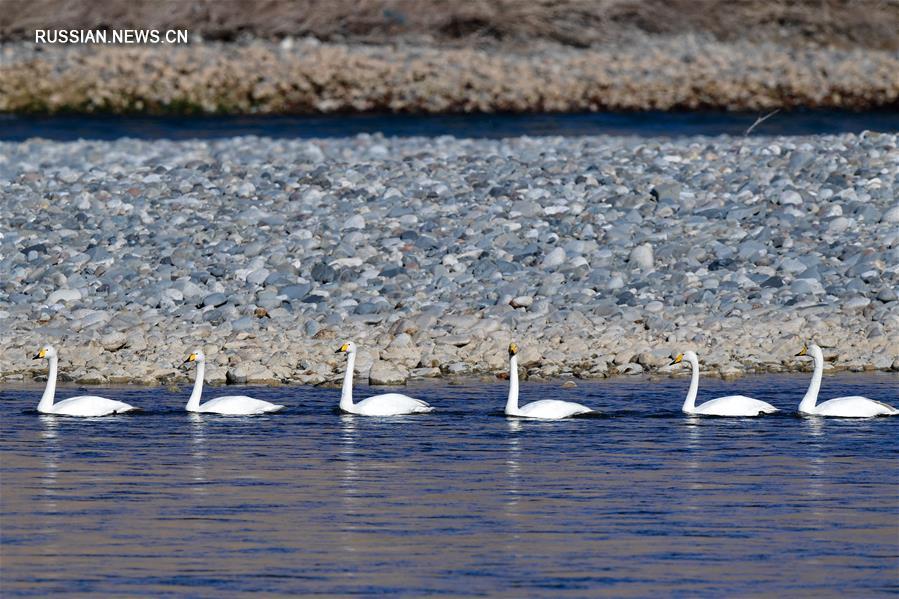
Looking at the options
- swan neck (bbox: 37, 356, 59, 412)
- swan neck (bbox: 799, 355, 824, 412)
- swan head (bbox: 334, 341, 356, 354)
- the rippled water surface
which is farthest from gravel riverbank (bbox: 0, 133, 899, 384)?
swan neck (bbox: 799, 355, 824, 412)

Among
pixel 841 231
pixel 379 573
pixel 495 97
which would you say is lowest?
Result: pixel 379 573

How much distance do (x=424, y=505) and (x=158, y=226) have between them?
40.5ft

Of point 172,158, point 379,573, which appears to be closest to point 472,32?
point 172,158

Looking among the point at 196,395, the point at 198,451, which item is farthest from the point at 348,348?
the point at 198,451

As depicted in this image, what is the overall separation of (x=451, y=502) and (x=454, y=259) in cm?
971

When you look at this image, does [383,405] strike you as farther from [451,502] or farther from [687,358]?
[451,502]

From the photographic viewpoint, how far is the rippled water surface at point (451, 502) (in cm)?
993

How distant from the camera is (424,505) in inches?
464

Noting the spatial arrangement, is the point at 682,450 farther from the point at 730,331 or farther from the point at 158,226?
the point at 158,226

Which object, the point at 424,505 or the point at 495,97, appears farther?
the point at 495,97

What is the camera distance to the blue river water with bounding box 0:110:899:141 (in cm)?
3834

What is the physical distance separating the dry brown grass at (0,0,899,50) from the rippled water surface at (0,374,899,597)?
37.9 m

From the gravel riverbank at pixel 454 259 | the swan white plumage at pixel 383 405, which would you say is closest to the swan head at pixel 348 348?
the swan white plumage at pixel 383 405

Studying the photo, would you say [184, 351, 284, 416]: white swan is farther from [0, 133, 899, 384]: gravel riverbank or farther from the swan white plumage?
[0, 133, 899, 384]: gravel riverbank
